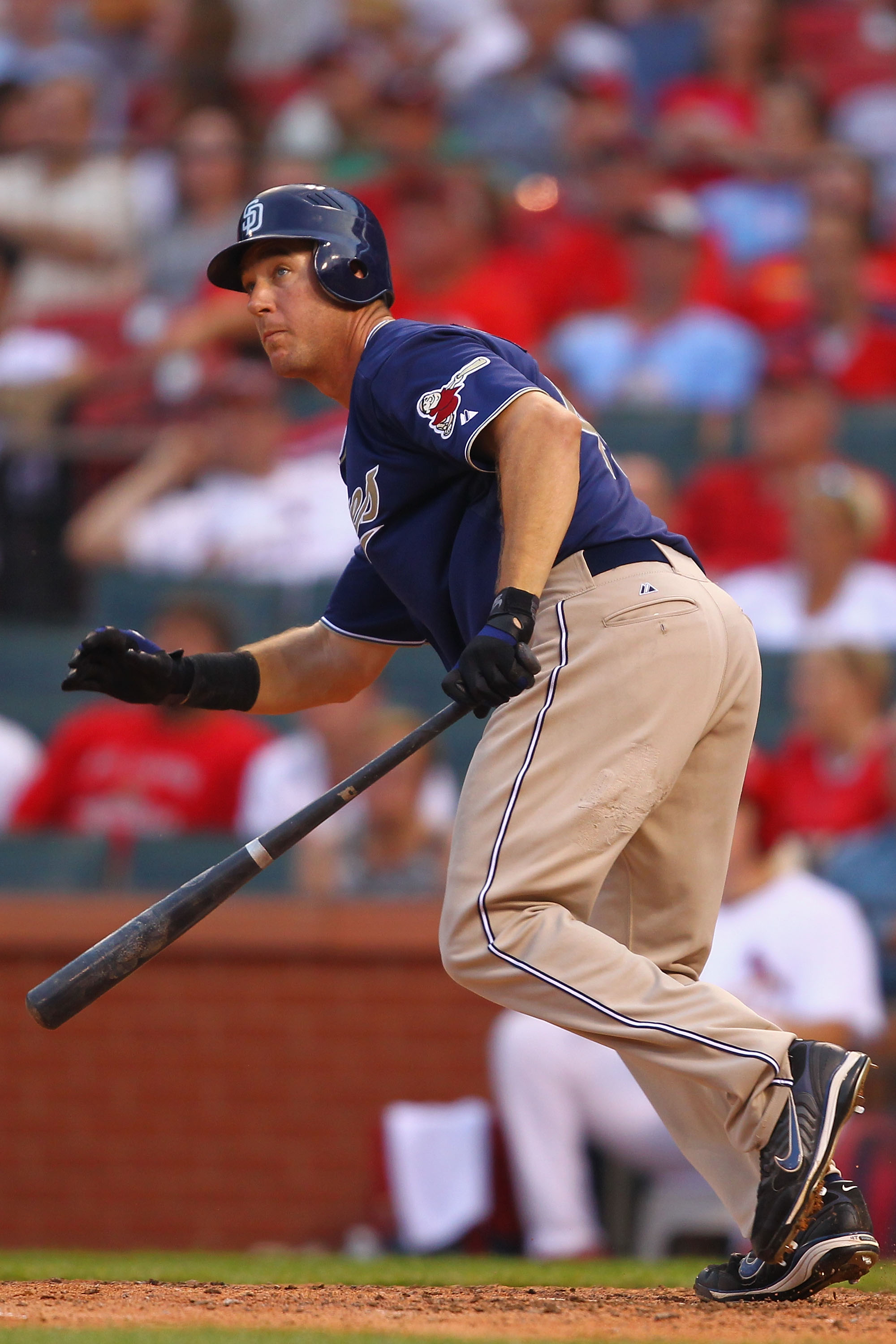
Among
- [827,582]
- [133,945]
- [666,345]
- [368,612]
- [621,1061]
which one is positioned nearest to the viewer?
[133,945]

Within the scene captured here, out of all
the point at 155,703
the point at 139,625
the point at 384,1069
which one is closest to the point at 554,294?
the point at 139,625

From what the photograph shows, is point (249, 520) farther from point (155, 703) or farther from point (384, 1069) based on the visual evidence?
point (155, 703)

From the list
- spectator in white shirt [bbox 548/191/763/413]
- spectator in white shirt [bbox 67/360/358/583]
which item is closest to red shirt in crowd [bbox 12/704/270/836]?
spectator in white shirt [bbox 67/360/358/583]

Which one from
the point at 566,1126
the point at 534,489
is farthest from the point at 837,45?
the point at 534,489

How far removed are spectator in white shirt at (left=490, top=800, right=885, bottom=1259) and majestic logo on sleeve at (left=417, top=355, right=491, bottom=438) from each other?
2.80 m

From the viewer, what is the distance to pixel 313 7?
11148 millimetres

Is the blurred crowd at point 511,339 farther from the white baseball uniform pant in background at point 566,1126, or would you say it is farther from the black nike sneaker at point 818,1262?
the black nike sneaker at point 818,1262

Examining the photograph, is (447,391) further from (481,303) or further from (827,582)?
(481,303)

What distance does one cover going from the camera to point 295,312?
132 inches

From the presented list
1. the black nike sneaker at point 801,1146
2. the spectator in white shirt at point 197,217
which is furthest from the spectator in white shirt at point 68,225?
the black nike sneaker at point 801,1146

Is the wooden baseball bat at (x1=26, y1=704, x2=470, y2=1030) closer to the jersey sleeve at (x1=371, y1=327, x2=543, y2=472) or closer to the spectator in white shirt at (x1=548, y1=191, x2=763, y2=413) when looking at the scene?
the jersey sleeve at (x1=371, y1=327, x2=543, y2=472)

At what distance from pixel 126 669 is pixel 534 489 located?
1.03 meters

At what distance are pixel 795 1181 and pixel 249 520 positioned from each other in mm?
5322

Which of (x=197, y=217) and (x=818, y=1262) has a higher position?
(x=197, y=217)
